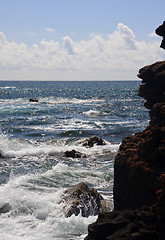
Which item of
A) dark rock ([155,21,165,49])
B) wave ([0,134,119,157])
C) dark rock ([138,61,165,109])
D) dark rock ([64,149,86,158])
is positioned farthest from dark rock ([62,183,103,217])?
wave ([0,134,119,157])

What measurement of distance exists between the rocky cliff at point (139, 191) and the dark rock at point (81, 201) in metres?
2.25

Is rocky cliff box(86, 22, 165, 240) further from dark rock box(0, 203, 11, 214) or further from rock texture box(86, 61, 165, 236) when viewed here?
dark rock box(0, 203, 11, 214)

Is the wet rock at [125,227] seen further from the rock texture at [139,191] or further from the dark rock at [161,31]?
the dark rock at [161,31]

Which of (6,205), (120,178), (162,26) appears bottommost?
(6,205)

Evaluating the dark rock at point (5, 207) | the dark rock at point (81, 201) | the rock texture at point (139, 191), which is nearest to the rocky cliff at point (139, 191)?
the rock texture at point (139, 191)

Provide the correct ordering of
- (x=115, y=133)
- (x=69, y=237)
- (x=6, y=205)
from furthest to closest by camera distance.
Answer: (x=115, y=133), (x=6, y=205), (x=69, y=237)

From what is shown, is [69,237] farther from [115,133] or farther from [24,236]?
[115,133]

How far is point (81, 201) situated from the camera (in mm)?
13672

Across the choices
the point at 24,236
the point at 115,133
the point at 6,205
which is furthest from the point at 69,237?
the point at 115,133

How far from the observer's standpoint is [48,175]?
2003 cm

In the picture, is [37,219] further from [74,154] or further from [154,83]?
[74,154]

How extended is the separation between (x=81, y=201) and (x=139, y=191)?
4327mm

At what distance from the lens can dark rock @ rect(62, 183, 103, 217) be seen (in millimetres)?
13234

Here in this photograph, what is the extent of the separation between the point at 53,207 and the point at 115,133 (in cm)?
2362
